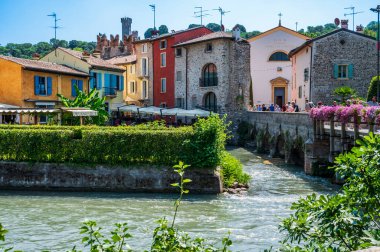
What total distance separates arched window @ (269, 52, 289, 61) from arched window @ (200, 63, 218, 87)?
10.7 meters

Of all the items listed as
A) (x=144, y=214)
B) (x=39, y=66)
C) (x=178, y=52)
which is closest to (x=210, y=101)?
(x=178, y=52)

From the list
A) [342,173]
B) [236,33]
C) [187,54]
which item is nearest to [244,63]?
[236,33]

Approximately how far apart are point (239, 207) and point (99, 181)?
6911mm

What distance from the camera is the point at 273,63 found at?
5953cm

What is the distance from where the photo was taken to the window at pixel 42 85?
39.1 m

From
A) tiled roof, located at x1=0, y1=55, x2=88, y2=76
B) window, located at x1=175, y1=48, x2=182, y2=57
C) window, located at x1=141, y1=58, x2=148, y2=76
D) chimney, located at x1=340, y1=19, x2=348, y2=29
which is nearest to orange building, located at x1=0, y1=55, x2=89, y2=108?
tiled roof, located at x1=0, y1=55, x2=88, y2=76

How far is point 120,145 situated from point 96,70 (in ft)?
92.0

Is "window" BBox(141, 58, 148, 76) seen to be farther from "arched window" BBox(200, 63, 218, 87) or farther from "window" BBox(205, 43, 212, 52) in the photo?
"window" BBox(205, 43, 212, 52)

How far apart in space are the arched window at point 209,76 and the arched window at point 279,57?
10.7 meters

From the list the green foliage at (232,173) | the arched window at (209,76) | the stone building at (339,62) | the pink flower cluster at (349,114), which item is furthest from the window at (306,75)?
the green foliage at (232,173)

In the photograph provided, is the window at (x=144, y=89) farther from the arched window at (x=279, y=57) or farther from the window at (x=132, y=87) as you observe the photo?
the arched window at (x=279, y=57)

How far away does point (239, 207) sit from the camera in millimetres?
18109

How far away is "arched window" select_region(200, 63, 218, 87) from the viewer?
169 feet

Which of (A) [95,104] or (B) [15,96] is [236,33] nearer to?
(A) [95,104]
